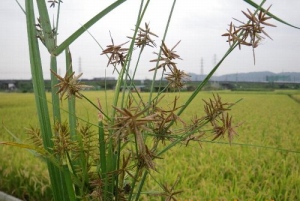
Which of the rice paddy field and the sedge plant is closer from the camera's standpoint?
the sedge plant

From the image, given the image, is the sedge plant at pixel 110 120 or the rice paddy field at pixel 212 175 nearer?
the sedge plant at pixel 110 120

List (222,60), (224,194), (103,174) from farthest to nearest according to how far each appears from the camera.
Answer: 1. (224,194)
2. (103,174)
3. (222,60)

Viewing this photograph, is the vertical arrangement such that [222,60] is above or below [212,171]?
above

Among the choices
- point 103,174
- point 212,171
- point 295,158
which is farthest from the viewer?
point 295,158

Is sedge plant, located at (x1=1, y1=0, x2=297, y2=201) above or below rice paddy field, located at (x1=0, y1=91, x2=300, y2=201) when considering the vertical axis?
above

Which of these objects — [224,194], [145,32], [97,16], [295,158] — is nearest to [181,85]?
[145,32]

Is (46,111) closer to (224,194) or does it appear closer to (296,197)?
(224,194)

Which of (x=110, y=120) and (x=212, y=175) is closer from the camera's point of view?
(x=110, y=120)

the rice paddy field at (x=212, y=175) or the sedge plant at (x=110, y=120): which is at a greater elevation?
the sedge plant at (x=110, y=120)

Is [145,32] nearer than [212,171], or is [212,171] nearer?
[145,32]

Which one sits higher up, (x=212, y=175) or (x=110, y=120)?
(x=110, y=120)

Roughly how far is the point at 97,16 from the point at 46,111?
1.12 feet

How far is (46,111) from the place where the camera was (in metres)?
1.09

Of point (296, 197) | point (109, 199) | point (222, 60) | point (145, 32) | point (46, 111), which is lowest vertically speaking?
point (296, 197)
